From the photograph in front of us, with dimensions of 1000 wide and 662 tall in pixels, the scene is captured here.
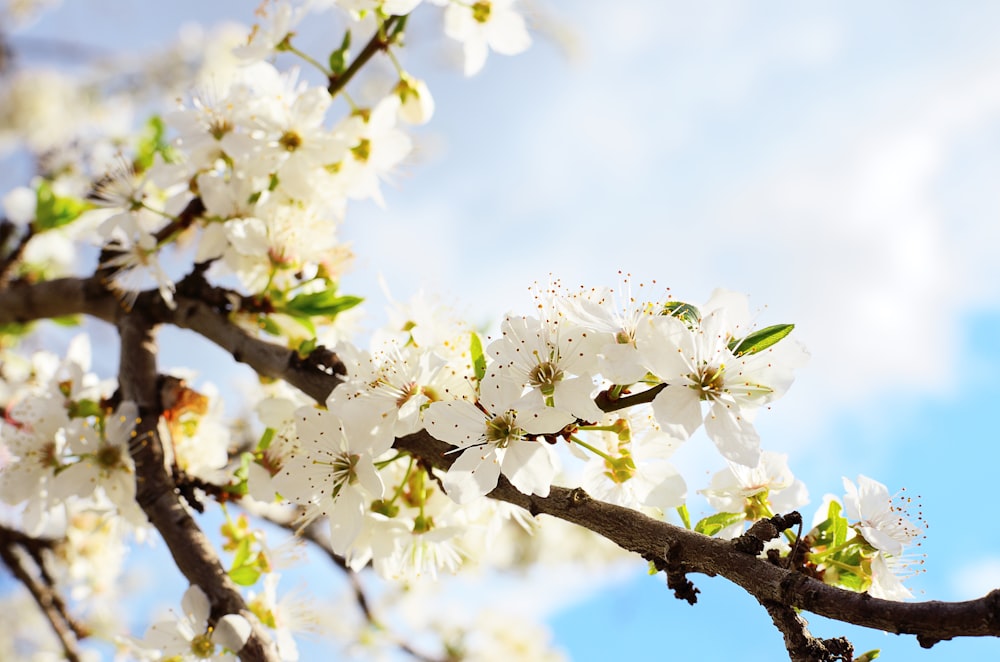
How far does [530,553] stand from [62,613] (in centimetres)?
388

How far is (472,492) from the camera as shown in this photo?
3.67 feet

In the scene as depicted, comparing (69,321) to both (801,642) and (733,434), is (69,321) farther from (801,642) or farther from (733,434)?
(801,642)

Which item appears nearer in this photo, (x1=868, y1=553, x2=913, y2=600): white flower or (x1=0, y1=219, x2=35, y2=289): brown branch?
(x1=868, y1=553, x2=913, y2=600): white flower

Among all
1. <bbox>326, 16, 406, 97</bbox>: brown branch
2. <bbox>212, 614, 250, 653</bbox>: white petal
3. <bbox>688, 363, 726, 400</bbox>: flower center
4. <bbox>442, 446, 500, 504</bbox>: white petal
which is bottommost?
<bbox>212, 614, 250, 653</bbox>: white petal

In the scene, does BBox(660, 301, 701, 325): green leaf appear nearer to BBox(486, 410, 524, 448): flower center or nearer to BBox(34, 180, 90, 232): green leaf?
BBox(486, 410, 524, 448): flower center

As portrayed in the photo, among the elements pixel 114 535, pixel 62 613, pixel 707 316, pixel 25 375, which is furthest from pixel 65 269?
pixel 707 316

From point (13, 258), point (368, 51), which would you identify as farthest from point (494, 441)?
point (13, 258)

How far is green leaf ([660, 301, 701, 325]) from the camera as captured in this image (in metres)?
1.11

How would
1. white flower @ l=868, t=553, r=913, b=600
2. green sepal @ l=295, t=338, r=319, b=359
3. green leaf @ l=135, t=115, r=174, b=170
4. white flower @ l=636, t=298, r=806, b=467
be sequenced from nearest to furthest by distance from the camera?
white flower @ l=636, t=298, r=806, b=467 → white flower @ l=868, t=553, r=913, b=600 → green sepal @ l=295, t=338, r=319, b=359 → green leaf @ l=135, t=115, r=174, b=170

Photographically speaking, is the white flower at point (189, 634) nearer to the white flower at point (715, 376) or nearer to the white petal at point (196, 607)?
the white petal at point (196, 607)

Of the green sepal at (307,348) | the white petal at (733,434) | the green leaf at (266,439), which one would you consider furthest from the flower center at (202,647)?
the white petal at (733,434)

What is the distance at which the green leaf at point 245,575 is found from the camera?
1.64 meters

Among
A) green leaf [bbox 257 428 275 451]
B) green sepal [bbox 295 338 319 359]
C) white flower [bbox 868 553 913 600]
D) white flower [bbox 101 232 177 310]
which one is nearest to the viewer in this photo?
white flower [bbox 868 553 913 600]

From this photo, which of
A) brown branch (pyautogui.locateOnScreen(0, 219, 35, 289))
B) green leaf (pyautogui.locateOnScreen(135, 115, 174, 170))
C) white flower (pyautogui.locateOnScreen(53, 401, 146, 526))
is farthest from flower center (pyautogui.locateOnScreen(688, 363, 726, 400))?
brown branch (pyautogui.locateOnScreen(0, 219, 35, 289))
